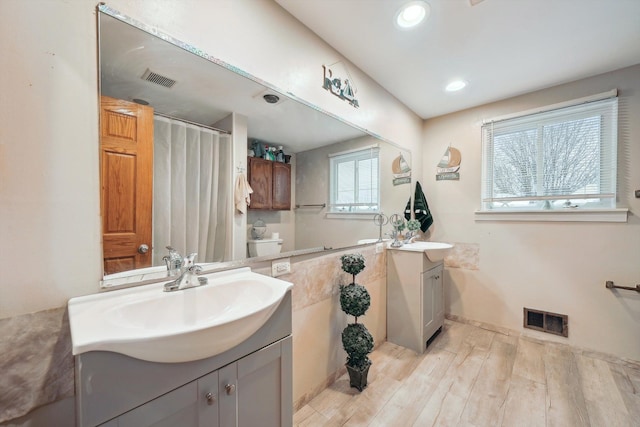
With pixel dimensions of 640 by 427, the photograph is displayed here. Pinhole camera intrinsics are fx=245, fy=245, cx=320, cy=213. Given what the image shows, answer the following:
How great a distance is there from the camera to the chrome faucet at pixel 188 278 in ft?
3.23

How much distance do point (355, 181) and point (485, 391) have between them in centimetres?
180

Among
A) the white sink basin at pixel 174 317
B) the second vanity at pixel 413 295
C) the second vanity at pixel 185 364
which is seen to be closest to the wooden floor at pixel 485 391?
the second vanity at pixel 413 295

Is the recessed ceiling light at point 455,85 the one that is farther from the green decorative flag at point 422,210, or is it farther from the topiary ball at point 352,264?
the topiary ball at point 352,264

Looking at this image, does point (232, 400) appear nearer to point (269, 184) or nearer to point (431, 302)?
point (269, 184)

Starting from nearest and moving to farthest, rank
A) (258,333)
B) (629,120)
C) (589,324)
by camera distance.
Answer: (258,333), (629,120), (589,324)

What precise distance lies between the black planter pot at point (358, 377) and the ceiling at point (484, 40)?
92.1 inches

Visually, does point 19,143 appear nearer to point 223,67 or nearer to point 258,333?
point 223,67

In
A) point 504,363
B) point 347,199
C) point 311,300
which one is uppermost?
point 347,199

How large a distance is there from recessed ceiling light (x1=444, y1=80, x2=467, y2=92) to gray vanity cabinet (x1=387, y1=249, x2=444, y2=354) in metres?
1.61

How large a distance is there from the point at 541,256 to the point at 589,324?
2.12ft

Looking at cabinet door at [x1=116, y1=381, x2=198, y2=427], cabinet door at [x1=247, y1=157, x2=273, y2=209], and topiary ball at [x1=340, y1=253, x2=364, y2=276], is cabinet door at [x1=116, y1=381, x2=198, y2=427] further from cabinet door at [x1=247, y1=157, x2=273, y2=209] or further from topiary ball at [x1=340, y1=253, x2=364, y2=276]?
topiary ball at [x1=340, y1=253, x2=364, y2=276]

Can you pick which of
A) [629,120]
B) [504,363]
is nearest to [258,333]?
[504,363]

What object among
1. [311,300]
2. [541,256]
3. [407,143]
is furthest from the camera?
[407,143]

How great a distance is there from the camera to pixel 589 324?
2166 millimetres
